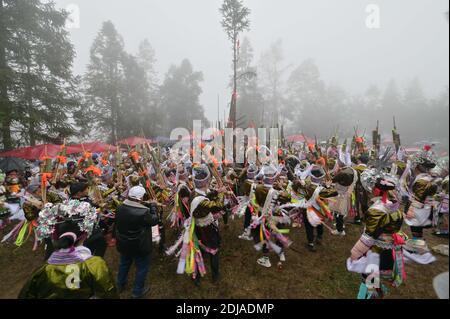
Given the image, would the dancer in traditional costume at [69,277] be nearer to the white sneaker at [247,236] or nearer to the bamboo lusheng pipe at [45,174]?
the bamboo lusheng pipe at [45,174]

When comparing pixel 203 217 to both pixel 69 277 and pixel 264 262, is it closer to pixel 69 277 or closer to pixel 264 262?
pixel 264 262

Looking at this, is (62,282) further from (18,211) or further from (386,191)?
(18,211)

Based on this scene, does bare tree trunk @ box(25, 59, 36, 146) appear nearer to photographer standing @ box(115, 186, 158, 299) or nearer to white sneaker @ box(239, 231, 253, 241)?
photographer standing @ box(115, 186, 158, 299)

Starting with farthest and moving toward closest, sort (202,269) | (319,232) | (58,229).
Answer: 1. (319,232)
2. (202,269)
3. (58,229)

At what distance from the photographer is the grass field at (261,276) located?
4480mm

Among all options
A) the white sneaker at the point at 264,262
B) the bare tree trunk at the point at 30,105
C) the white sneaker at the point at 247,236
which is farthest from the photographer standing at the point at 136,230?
the bare tree trunk at the point at 30,105

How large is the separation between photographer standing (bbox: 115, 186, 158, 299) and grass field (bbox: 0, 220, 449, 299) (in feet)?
2.48

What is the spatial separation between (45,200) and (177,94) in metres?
37.3

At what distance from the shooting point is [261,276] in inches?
197

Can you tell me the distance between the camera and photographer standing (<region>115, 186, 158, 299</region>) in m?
3.85

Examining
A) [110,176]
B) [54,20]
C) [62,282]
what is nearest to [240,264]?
[62,282]

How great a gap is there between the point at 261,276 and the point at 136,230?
293 centimetres

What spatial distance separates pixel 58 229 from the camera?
9.95ft

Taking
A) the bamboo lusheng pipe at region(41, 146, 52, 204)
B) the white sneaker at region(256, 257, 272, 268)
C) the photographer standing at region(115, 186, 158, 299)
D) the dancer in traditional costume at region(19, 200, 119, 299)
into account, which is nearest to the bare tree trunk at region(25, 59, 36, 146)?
the bamboo lusheng pipe at region(41, 146, 52, 204)
